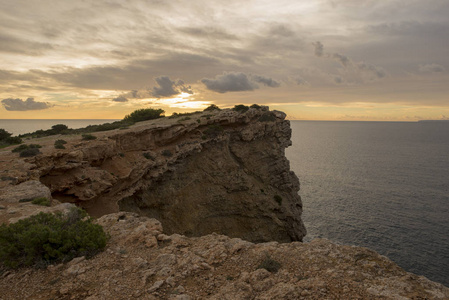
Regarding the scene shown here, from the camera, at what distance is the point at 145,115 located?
4566cm

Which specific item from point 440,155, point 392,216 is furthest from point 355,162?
point 392,216

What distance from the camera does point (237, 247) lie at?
9977 mm

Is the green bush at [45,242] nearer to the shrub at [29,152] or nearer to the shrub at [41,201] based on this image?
the shrub at [41,201]

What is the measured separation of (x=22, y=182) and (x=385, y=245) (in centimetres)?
4826

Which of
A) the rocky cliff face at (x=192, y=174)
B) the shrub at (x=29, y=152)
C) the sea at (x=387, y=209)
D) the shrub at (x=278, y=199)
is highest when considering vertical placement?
the shrub at (x=29, y=152)

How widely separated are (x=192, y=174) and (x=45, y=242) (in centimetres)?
2460

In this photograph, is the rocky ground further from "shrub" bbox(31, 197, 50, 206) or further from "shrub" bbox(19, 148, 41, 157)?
"shrub" bbox(19, 148, 41, 157)

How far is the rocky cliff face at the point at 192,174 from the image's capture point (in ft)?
75.8

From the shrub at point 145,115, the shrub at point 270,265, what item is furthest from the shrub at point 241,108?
the shrub at point 270,265

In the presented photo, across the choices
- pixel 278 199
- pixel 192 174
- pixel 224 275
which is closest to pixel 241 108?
pixel 192 174

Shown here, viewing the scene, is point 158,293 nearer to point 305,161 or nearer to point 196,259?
point 196,259

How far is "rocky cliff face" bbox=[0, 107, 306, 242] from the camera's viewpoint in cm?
2311

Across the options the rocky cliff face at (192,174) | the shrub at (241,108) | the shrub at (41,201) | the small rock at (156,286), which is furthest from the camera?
the shrub at (241,108)

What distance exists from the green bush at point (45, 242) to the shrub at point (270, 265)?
6.22 metres
